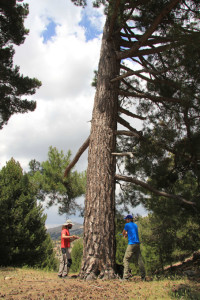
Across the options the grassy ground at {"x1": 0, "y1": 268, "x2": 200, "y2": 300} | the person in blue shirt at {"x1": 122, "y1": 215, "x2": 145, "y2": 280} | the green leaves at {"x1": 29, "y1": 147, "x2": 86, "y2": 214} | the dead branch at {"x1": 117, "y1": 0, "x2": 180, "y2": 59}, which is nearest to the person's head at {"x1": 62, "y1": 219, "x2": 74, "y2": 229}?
the person in blue shirt at {"x1": 122, "y1": 215, "x2": 145, "y2": 280}

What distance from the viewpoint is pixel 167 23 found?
6.38 meters

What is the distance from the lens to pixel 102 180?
481 cm

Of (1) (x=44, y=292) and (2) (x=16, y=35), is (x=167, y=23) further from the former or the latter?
(1) (x=44, y=292)

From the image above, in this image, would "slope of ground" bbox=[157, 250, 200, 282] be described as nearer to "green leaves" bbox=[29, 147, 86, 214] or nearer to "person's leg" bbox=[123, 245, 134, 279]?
"person's leg" bbox=[123, 245, 134, 279]

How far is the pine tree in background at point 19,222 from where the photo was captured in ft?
33.2

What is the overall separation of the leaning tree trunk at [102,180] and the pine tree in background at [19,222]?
22.2 feet

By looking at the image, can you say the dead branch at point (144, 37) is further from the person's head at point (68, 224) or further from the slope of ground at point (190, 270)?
the slope of ground at point (190, 270)

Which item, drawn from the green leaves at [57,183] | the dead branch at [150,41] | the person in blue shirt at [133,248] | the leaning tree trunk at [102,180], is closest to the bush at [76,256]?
the green leaves at [57,183]

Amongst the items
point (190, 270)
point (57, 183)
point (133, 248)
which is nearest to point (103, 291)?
point (133, 248)

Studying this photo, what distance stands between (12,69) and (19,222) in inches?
249

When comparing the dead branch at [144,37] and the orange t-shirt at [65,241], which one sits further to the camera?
the orange t-shirt at [65,241]

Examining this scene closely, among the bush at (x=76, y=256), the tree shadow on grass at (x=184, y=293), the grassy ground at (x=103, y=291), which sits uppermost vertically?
the tree shadow on grass at (x=184, y=293)

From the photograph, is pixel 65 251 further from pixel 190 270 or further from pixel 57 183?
pixel 57 183

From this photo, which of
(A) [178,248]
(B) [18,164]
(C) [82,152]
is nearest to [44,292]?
(C) [82,152]
